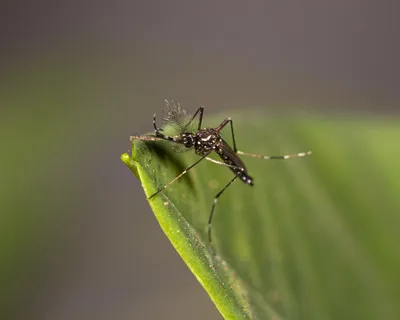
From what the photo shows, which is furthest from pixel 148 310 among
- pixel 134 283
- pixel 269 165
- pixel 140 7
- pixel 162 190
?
pixel 140 7

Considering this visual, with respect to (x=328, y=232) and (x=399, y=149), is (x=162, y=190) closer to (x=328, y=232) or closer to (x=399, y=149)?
(x=328, y=232)

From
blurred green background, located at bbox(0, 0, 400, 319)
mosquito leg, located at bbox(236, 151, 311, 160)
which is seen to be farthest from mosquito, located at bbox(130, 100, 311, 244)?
→ blurred green background, located at bbox(0, 0, 400, 319)

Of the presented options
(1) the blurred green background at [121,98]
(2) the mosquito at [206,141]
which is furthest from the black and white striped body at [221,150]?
(1) the blurred green background at [121,98]

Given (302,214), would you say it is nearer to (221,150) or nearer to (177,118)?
(221,150)

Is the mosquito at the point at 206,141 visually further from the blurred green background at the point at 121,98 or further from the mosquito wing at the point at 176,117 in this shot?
the blurred green background at the point at 121,98

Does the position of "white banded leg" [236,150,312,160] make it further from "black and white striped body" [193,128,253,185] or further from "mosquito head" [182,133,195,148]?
"mosquito head" [182,133,195,148]

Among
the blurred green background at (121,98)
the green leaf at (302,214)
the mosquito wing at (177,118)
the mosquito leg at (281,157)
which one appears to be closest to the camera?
the green leaf at (302,214)

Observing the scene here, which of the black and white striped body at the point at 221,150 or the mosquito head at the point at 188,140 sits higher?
the mosquito head at the point at 188,140
